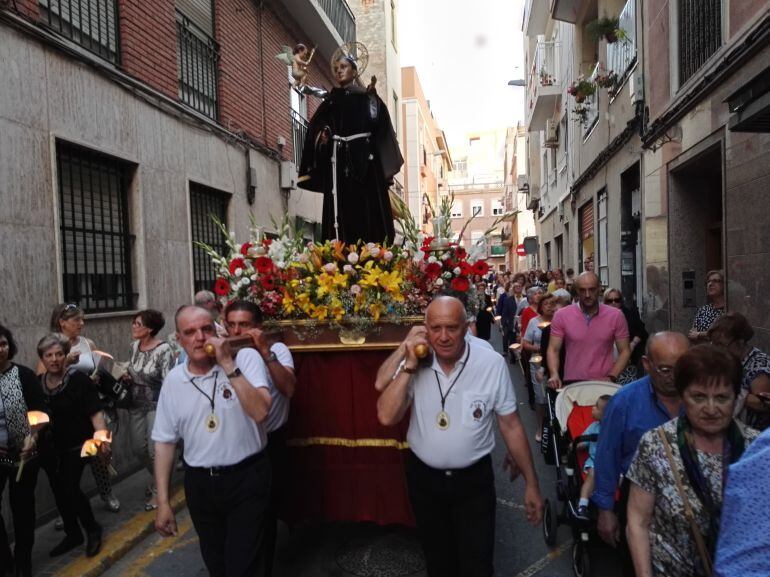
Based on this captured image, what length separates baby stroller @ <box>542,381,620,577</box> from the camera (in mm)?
3867

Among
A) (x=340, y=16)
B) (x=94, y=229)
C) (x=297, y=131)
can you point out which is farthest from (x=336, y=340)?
(x=340, y=16)

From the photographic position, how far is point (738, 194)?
21.0 ft

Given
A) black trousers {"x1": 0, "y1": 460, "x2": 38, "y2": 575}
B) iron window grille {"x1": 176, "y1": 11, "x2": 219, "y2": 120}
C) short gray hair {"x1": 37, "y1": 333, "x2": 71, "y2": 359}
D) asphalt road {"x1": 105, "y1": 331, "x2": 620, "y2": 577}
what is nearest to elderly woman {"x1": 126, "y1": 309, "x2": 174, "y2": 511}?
asphalt road {"x1": 105, "y1": 331, "x2": 620, "y2": 577}

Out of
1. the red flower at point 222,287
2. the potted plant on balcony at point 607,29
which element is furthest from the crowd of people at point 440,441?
the potted plant on balcony at point 607,29

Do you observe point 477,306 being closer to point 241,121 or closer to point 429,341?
point 429,341

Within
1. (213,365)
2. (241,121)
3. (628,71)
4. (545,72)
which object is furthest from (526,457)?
(545,72)

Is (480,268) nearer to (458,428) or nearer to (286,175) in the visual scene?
(458,428)

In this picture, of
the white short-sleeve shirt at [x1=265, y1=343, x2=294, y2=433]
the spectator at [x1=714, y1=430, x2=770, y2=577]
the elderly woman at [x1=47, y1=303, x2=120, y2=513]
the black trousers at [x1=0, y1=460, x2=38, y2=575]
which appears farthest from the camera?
the elderly woman at [x1=47, y1=303, x2=120, y2=513]

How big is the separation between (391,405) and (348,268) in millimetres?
1424

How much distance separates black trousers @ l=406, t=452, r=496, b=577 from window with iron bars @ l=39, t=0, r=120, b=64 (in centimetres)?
572

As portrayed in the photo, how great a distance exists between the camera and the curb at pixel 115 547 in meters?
4.24

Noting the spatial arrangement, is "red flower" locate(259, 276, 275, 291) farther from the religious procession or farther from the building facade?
the building facade

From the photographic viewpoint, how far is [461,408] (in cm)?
298

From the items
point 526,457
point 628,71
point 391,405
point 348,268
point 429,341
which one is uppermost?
point 628,71
